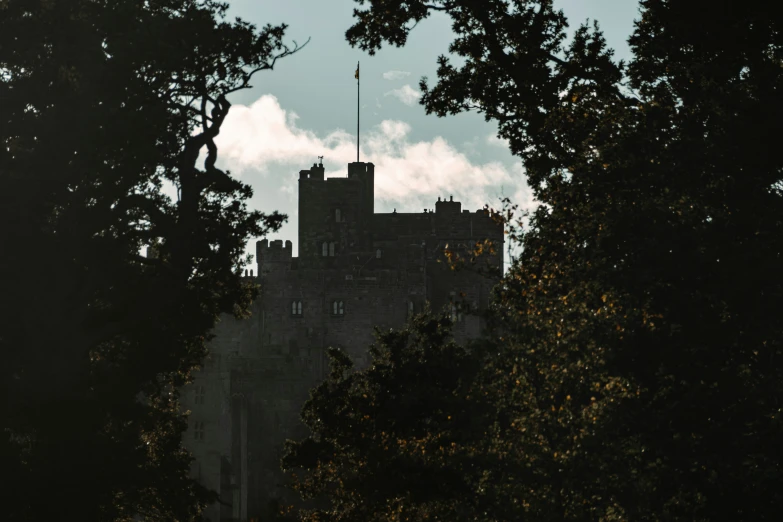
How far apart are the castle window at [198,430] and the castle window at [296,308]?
1786 centimetres

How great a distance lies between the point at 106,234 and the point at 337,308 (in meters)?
54.8

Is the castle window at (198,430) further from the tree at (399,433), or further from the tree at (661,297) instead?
the tree at (661,297)

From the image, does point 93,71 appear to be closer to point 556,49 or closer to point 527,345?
point 556,49

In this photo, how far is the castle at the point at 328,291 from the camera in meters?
71.2

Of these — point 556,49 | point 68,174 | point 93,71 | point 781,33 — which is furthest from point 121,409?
point 781,33

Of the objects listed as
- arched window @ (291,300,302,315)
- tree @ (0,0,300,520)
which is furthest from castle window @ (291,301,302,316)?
tree @ (0,0,300,520)

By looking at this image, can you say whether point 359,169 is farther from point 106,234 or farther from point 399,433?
point 106,234

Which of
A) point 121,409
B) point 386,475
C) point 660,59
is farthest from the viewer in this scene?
point 386,475

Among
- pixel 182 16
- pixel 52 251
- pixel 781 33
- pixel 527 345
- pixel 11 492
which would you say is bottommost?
pixel 11 492

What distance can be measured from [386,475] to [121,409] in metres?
7.20

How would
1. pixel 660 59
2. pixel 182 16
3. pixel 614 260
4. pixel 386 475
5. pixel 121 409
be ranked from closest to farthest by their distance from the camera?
pixel 614 260 < pixel 660 59 < pixel 121 409 < pixel 182 16 < pixel 386 475

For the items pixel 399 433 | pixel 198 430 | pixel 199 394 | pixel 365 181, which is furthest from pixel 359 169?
pixel 399 433

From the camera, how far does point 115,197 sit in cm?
2525

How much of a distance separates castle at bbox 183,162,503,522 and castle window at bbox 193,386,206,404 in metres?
3.11
